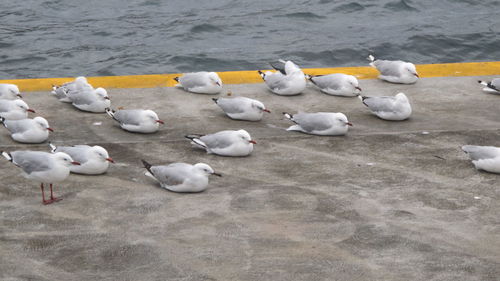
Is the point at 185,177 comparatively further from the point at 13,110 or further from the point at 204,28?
the point at 204,28

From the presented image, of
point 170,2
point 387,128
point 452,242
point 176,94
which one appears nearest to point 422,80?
point 387,128

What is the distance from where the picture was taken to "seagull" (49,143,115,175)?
31.7ft

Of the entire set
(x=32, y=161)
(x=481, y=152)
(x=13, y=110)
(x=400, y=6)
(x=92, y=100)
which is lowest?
(x=400, y=6)

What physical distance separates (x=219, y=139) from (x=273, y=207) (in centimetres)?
168

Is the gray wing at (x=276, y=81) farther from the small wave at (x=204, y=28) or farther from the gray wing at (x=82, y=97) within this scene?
the small wave at (x=204, y=28)

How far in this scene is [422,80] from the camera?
1374 cm

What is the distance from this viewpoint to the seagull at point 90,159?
967 centimetres

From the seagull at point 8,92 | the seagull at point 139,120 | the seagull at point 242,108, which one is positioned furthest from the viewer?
the seagull at point 8,92

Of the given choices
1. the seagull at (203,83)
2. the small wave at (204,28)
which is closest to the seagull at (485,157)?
the seagull at (203,83)

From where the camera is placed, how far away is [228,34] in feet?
68.6

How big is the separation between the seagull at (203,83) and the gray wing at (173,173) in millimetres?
3318

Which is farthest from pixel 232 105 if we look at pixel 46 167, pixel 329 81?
pixel 46 167

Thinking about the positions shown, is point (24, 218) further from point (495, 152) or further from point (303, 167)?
point (495, 152)

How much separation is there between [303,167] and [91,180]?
2.29 meters
